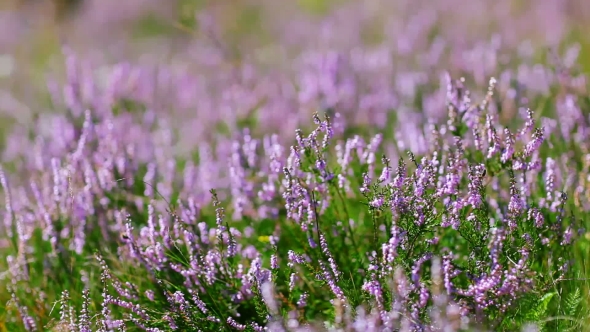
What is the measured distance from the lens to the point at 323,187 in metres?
2.72

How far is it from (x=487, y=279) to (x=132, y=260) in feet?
4.85

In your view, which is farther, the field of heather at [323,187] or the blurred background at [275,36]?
the blurred background at [275,36]

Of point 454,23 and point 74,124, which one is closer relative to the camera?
point 74,124

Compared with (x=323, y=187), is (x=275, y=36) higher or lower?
higher

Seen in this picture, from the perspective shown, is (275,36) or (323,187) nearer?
(323,187)

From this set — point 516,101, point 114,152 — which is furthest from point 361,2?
point 114,152

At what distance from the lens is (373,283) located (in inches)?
80.1

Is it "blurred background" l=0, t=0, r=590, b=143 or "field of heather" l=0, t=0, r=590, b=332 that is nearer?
"field of heather" l=0, t=0, r=590, b=332

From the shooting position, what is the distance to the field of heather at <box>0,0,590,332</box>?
2146mm

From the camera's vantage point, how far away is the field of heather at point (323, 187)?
2.15m

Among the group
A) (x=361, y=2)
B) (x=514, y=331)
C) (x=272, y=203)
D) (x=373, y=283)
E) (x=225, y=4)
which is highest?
(x=225, y=4)

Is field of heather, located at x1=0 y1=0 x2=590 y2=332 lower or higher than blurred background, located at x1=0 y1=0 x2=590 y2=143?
lower

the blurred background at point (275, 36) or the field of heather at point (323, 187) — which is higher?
the blurred background at point (275, 36)

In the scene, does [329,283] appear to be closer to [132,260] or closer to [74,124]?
[132,260]
